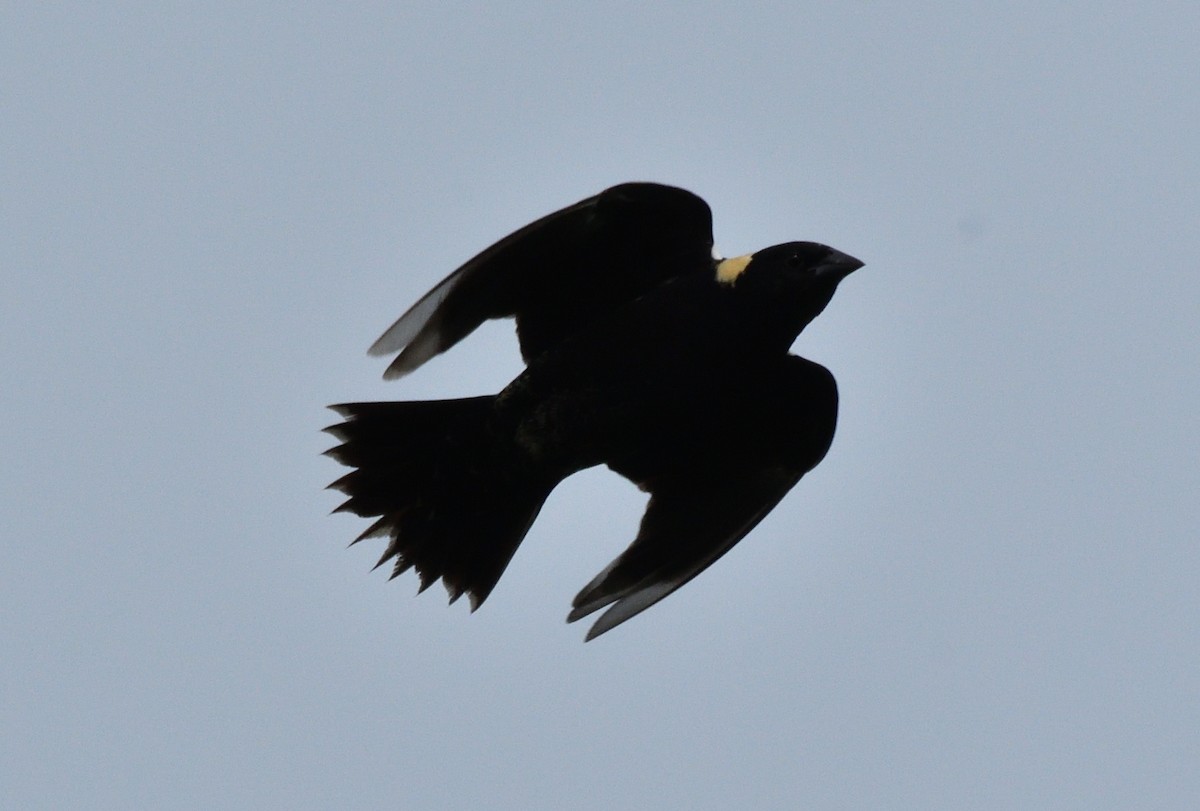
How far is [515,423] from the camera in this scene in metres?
5.82

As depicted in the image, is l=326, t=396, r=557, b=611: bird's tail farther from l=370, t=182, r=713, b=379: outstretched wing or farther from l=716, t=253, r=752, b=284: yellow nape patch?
l=716, t=253, r=752, b=284: yellow nape patch

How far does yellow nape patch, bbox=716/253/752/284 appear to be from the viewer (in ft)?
18.7

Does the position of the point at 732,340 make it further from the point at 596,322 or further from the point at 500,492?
the point at 500,492

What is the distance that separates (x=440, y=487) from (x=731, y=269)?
1312mm

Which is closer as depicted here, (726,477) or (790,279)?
(790,279)

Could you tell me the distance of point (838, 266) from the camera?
565cm

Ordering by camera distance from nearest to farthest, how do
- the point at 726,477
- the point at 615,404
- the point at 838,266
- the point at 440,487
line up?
the point at 838,266, the point at 615,404, the point at 440,487, the point at 726,477

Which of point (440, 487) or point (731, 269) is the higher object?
point (731, 269)

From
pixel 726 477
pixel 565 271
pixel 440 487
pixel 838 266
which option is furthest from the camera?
pixel 726 477

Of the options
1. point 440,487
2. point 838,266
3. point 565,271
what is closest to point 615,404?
point 565,271

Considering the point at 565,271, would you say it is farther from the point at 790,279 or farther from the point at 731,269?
the point at 790,279

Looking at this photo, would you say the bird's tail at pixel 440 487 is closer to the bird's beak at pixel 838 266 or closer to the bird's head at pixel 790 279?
the bird's head at pixel 790 279

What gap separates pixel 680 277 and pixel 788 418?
26.2 inches

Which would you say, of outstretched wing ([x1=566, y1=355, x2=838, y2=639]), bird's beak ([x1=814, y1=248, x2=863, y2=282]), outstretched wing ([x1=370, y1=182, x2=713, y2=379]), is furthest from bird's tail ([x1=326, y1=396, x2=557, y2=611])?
bird's beak ([x1=814, y1=248, x2=863, y2=282])
